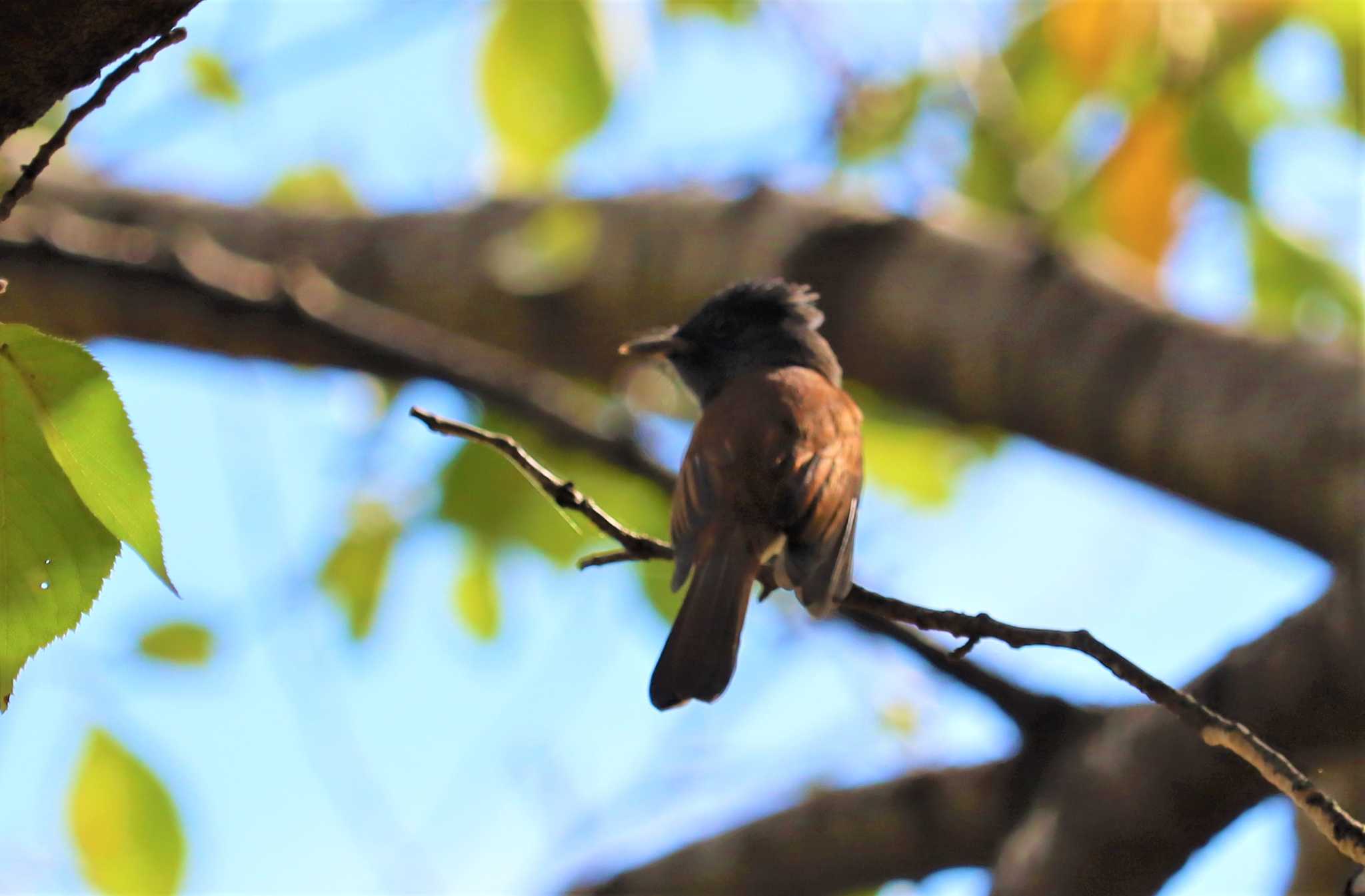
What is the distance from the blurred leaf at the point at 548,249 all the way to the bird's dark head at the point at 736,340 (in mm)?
1118

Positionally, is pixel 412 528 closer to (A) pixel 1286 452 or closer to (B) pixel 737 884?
(B) pixel 737 884

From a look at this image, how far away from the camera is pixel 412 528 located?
400 cm

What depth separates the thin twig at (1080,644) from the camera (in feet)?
4.57

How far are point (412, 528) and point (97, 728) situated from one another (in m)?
1.22

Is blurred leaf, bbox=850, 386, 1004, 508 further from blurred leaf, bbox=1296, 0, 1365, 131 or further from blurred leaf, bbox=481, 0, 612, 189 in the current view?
blurred leaf, bbox=481, 0, 612, 189

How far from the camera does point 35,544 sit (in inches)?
46.5

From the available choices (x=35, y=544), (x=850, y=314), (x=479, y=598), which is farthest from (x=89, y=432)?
(x=850, y=314)

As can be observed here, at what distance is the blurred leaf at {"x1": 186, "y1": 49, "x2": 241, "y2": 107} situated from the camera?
373 centimetres

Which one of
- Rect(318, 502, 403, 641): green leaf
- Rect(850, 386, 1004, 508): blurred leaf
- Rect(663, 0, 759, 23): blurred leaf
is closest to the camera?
Rect(663, 0, 759, 23): blurred leaf

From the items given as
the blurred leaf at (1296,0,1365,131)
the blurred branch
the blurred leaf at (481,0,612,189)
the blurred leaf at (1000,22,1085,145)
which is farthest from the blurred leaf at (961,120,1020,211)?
the blurred branch

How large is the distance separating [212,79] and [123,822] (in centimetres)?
206

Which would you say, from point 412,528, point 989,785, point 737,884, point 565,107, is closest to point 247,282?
point 412,528

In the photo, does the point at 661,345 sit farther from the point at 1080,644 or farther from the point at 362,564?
the point at 1080,644

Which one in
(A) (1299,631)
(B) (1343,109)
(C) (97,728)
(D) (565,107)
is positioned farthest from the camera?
(B) (1343,109)
